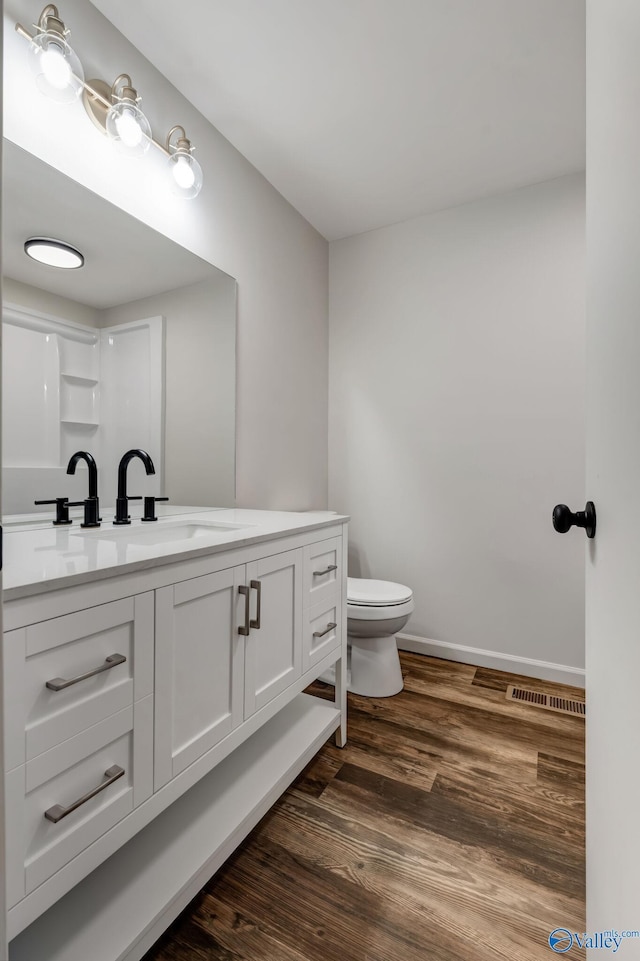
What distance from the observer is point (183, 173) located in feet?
5.26

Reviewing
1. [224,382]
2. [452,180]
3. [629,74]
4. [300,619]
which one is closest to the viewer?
[629,74]

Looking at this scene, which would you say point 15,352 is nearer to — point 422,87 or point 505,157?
point 422,87

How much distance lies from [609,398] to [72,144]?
154 cm

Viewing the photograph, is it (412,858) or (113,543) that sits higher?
(113,543)

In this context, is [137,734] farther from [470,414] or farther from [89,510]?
[470,414]

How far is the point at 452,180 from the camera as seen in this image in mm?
2186

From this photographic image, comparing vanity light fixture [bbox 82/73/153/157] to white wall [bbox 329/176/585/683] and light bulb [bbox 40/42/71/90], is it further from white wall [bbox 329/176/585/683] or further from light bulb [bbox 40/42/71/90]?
white wall [bbox 329/176/585/683]

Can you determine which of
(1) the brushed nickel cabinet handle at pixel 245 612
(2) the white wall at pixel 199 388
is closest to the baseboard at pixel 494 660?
(2) the white wall at pixel 199 388

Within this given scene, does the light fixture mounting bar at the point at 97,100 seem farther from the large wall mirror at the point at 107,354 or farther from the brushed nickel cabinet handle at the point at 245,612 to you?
the brushed nickel cabinet handle at the point at 245,612

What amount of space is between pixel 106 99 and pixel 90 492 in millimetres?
1190

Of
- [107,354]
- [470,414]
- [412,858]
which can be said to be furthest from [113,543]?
[470,414]

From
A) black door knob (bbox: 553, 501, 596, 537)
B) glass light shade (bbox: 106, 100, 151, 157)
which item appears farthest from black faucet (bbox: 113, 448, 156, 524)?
black door knob (bbox: 553, 501, 596, 537)

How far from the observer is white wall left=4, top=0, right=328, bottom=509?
1.26 m

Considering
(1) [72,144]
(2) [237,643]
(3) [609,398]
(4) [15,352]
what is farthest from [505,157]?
(2) [237,643]
